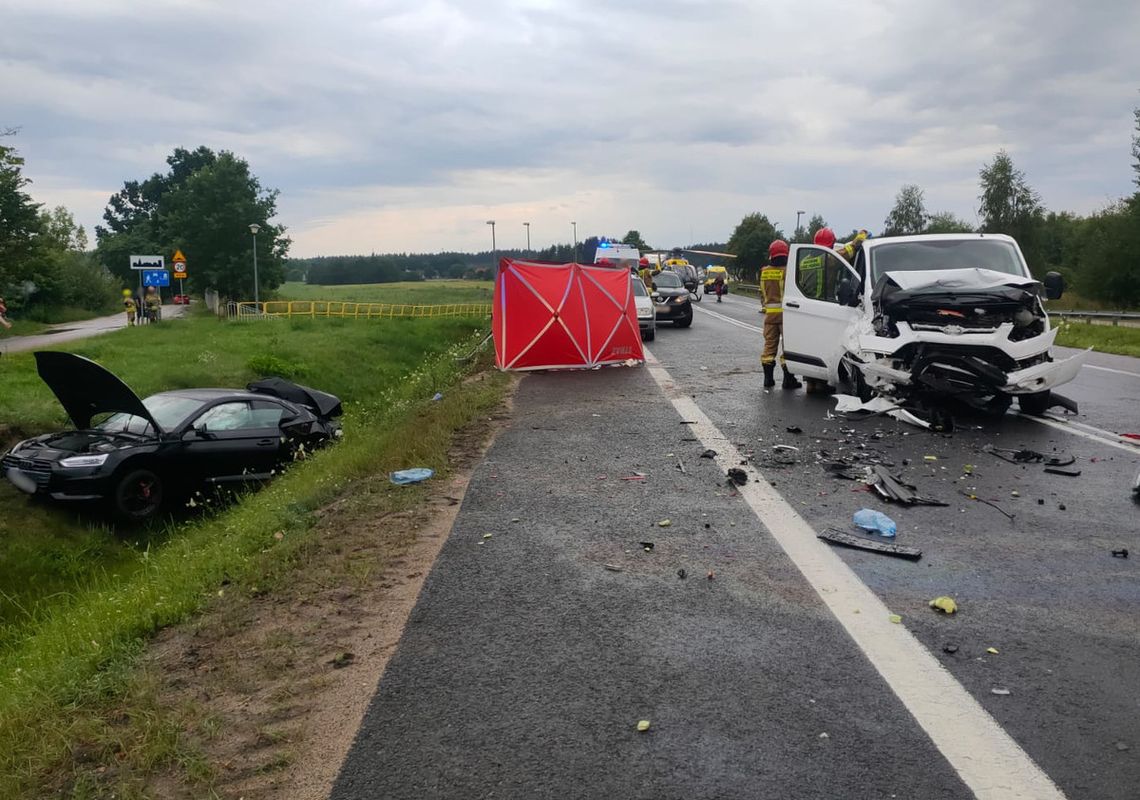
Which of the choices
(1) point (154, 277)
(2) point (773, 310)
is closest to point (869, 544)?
(2) point (773, 310)

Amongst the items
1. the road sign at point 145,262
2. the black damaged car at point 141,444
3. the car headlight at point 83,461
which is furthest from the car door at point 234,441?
the road sign at point 145,262

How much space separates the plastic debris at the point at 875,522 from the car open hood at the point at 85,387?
795 centimetres

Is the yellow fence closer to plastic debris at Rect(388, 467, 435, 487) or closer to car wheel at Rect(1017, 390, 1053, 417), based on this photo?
car wheel at Rect(1017, 390, 1053, 417)

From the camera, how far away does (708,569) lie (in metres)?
5.08

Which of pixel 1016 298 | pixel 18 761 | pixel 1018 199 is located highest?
pixel 1018 199

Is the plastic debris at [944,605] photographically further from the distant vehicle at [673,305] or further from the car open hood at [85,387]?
the distant vehicle at [673,305]

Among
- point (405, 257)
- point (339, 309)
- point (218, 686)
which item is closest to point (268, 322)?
point (339, 309)

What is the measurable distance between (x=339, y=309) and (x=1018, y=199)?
1970 inches

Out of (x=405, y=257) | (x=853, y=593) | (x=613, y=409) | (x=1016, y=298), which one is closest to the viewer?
(x=853, y=593)

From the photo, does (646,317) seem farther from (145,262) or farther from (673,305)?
(145,262)

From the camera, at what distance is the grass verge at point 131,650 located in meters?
3.21

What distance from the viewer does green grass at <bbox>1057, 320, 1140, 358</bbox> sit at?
19.8 metres

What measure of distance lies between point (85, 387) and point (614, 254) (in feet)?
112

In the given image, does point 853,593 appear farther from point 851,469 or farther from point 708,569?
point 851,469
